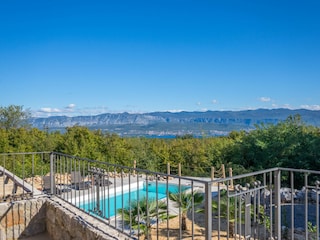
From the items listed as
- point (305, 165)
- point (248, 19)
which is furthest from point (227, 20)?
point (305, 165)

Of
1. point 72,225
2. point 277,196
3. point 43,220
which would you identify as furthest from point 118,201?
point 277,196

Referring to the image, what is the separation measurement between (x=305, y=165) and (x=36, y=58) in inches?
659

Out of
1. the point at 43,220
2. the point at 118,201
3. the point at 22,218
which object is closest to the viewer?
the point at 22,218

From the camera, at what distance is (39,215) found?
4.51 m

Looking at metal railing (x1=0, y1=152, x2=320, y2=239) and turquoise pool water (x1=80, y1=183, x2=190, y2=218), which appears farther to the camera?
turquoise pool water (x1=80, y1=183, x2=190, y2=218)

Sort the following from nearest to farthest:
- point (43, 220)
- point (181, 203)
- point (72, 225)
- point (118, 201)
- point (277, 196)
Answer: point (277, 196) < point (181, 203) < point (72, 225) < point (43, 220) < point (118, 201)

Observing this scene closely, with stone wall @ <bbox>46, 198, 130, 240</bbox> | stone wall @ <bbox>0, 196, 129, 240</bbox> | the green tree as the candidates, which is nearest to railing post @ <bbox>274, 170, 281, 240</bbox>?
stone wall @ <bbox>46, 198, 130, 240</bbox>

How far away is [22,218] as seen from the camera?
14.4ft

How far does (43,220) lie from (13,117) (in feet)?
66.3

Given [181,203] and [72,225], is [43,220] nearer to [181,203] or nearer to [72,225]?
[72,225]

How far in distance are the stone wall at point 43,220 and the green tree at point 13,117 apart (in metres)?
19.3

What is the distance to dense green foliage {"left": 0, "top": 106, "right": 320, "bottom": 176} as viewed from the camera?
11414mm

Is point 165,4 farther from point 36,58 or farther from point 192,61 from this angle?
point 192,61

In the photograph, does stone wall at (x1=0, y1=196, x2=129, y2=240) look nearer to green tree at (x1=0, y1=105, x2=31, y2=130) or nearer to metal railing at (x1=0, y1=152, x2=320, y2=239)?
metal railing at (x1=0, y1=152, x2=320, y2=239)
